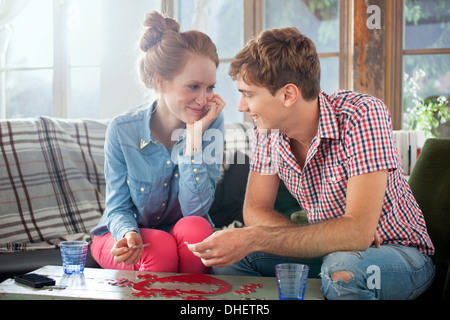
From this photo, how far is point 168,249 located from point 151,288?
0.32 meters

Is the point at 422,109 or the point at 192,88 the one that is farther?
the point at 422,109

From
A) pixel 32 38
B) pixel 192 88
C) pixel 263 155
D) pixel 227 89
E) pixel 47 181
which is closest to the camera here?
pixel 263 155

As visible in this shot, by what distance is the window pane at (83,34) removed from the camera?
359 centimetres

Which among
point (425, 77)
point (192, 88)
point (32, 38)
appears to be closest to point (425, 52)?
point (425, 77)

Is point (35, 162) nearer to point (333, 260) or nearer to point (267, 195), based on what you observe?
point (267, 195)

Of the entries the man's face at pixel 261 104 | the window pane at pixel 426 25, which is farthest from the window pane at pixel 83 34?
the man's face at pixel 261 104

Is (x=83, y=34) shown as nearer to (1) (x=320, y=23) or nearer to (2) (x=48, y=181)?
(1) (x=320, y=23)

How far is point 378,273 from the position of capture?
118 centimetres

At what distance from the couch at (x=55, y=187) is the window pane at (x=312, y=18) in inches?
53.4

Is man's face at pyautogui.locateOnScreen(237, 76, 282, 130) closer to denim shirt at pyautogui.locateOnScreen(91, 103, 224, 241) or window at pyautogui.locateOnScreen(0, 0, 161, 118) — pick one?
denim shirt at pyautogui.locateOnScreen(91, 103, 224, 241)

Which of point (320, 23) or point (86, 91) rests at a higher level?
point (320, 23)

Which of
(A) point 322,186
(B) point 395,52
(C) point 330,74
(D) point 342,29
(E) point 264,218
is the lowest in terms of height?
(E) point 264,218

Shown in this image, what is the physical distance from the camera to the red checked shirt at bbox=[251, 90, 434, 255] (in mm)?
1228
